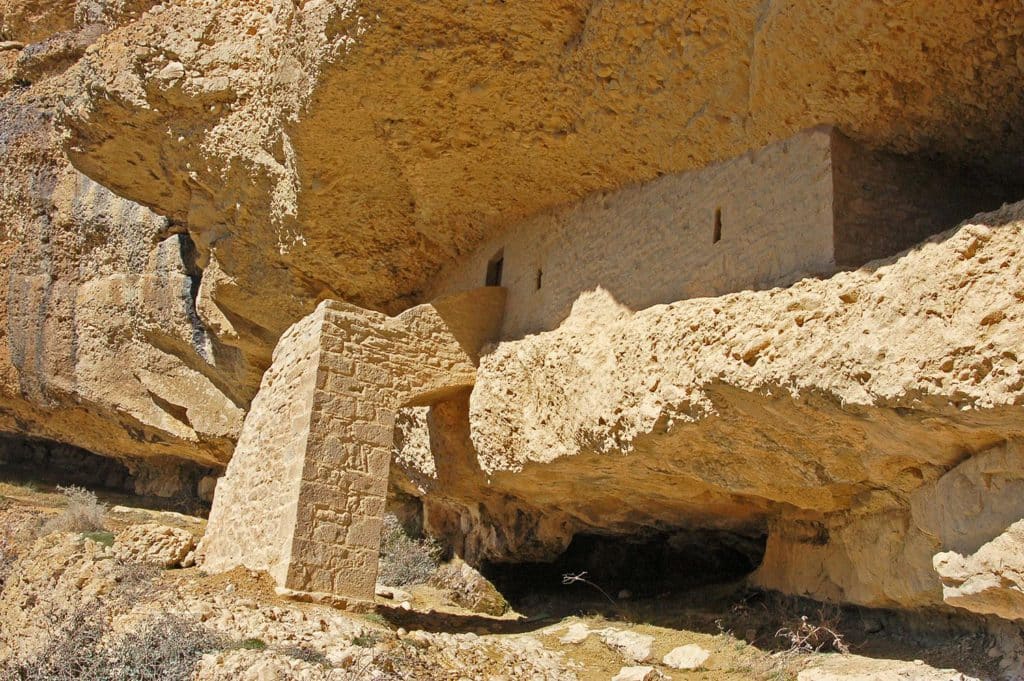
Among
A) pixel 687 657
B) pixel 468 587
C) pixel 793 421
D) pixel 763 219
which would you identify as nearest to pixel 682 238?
pixel 763 219

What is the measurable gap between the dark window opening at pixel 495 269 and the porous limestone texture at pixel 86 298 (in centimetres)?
482

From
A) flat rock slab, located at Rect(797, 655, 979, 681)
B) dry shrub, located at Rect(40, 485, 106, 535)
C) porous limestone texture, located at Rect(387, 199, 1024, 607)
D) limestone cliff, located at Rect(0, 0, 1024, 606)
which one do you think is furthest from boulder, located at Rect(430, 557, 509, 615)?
flat rock slab, located at Rect(797, 655, 979, 681)

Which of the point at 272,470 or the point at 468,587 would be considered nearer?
the point at 272,470

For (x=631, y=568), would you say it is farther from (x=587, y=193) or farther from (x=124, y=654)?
(x=124, y=654)

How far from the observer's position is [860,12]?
529 centimetres

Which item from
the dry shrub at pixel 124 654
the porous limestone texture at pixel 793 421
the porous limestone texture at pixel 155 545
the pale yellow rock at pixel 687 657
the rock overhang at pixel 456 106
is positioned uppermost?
the rock overhang at pixel 456 106

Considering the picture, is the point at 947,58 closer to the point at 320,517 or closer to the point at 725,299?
the point at 725,299

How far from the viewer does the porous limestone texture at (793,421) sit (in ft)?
14.6

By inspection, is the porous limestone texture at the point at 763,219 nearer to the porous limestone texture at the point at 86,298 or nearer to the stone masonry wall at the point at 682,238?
the stone masonry wall at the point at 682,238

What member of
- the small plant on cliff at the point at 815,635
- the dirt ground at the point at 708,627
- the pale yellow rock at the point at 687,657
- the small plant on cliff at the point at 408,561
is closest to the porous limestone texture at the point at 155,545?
the dirt ground at the point at 708,627

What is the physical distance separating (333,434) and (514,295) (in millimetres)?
2239

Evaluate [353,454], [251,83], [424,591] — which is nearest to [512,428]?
[353,454]

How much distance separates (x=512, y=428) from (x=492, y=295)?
145 centimetres

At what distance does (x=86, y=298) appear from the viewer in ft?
42.3
